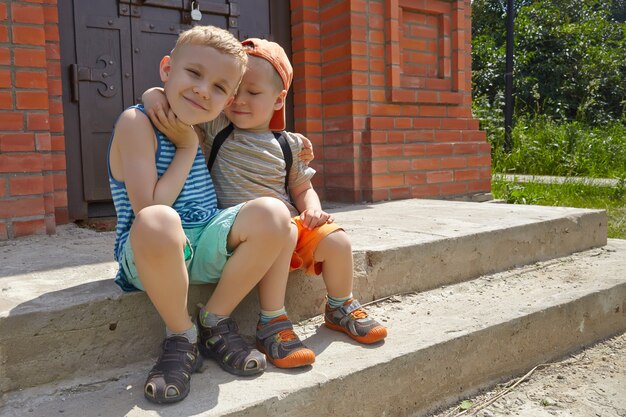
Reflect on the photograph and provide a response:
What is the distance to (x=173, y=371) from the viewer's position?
1.43 m

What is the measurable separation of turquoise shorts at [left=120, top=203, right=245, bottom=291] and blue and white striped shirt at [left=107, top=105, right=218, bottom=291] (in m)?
0.03

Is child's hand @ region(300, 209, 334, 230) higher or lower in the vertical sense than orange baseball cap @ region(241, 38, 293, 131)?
lower

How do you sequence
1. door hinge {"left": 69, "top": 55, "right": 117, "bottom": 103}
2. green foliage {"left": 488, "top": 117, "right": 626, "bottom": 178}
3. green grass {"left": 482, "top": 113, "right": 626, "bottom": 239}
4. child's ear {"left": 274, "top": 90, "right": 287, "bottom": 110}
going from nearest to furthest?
1. child's ear {"left": 274, "top": 90, "right": 287, "bottom": 110}
2. door hinge {"left": 69, "top": 55, "right": 117, "bottom": 103}
3. green grass {"left": 482, "top": 113, "right": 626, "bottom": 239}
4. green foliage {"left": 488, "top": 117, "right": 626, "bottom": 178}

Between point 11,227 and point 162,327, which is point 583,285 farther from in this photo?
point 11,227

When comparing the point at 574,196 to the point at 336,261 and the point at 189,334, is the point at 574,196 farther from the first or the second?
the point at 189,334

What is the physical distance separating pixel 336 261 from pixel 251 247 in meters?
0.33

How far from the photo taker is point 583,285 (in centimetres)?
248

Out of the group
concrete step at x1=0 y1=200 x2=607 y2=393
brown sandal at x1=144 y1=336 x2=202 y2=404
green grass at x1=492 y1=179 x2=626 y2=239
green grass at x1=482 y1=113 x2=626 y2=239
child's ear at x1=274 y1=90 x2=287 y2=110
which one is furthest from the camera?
green grass at x1=482 y1=113 x2=626 y2=239

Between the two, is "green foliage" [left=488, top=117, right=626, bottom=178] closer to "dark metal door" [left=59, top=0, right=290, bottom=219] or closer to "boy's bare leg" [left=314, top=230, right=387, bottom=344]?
"dark metal door" [left=59, top=0, right=290, bottom=219]

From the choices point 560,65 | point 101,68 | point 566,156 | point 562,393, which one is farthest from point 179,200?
point 560,65

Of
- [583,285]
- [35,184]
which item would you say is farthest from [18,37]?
[583,285]

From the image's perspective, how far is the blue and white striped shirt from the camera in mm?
1647

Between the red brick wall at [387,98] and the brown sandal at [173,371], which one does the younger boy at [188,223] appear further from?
the red brick wall at [387,98]

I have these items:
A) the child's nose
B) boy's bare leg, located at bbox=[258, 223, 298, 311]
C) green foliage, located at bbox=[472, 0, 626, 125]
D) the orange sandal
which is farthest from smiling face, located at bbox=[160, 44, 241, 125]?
green foliage, located at bbox=[472, 0, 626, 125]
